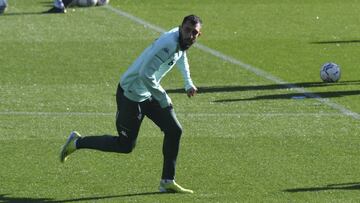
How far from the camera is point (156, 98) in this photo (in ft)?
39.5

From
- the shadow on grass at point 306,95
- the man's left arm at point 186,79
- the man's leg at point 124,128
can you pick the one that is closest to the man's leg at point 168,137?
the man's leg at point 124,128

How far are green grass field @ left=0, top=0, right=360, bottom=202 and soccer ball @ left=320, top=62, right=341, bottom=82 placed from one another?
0.38 feet

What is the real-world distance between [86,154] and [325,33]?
13466mm

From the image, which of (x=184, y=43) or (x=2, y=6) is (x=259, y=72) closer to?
(x=184, y=43)

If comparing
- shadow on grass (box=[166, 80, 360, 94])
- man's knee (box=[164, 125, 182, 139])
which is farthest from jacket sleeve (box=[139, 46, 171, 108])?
shadow on grass (box=[166, 80, 360, 94])

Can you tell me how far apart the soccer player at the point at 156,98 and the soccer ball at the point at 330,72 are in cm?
789

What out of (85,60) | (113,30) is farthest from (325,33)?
(85,60)

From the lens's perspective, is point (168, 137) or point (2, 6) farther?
point (2, 6)

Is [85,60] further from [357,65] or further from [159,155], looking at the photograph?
[159,155]

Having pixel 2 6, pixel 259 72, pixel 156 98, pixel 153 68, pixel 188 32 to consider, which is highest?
pixel 188 32

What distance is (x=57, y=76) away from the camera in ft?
68.1

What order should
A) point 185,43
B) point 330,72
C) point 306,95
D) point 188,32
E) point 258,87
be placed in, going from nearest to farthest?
point 188,32, point 185,43, point 306,95, point 258,87, point 330,72

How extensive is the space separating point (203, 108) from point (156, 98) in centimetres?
569

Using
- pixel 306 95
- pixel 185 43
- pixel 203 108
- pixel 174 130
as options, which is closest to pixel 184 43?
pixel 185 43
